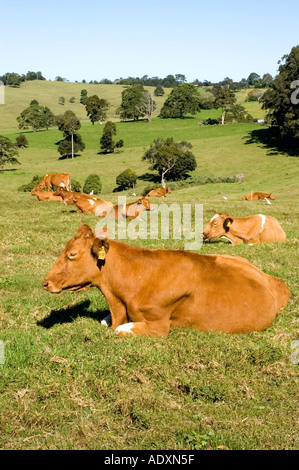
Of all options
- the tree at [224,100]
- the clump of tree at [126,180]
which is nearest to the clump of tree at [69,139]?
the clump of tree at [126,180]

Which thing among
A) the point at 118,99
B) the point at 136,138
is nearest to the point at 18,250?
the point at 136,138

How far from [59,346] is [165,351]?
152cm

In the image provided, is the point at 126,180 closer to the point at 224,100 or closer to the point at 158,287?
the point at 224,100

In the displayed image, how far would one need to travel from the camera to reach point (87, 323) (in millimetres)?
7559

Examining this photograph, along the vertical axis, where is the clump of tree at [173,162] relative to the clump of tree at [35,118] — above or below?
below

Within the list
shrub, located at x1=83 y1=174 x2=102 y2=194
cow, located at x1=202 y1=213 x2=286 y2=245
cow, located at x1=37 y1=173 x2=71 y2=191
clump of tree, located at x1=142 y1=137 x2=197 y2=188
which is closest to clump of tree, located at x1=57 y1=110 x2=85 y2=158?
clump of tree, located at x1=142 y1=137 x2=197 y2=188

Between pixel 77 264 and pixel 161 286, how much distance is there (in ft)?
4.24

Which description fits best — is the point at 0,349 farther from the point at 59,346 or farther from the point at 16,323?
the point at 16,323

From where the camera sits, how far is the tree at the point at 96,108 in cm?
12625

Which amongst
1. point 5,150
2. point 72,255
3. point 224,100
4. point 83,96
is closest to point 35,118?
point 224,100

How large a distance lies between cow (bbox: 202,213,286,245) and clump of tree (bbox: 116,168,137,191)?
54.3 m

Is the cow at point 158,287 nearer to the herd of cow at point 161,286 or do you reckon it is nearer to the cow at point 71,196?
the herd of cow at point 161,286

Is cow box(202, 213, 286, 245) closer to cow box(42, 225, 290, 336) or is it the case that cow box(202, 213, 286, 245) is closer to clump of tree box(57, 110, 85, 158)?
cow box(42, 225, 290, 336)

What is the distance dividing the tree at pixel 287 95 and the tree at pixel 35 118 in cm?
7143
